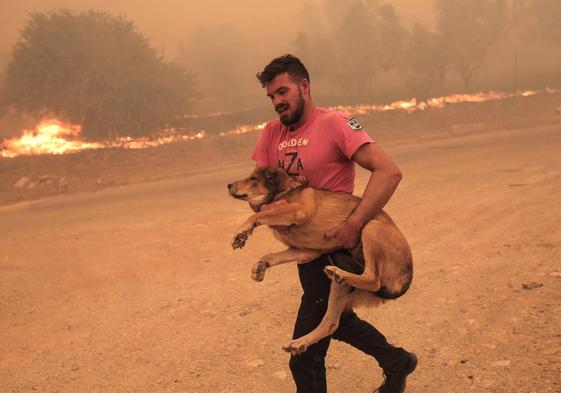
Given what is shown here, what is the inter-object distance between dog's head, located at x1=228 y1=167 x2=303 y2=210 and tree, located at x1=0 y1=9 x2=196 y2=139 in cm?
3097

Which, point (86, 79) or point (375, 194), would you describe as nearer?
point (375, 194)

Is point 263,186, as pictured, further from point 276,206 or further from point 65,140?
point 65,140

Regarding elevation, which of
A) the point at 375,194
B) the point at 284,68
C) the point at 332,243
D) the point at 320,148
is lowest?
the point at 332,243

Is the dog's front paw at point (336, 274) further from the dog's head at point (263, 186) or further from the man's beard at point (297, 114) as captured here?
the man's beard at point (297, 114)

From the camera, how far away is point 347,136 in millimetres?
2752

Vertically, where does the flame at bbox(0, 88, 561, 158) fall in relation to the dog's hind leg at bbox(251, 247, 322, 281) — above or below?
above

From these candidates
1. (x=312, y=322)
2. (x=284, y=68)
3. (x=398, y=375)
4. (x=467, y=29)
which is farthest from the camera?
(x=467, y=29)

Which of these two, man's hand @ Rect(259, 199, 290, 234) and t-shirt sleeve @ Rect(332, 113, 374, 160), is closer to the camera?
t-shirt sleeve @ Rect(332, 113, 374, 160)

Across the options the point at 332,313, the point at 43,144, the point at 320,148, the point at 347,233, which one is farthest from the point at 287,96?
the point at 43,144

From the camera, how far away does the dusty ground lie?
4.16 meters

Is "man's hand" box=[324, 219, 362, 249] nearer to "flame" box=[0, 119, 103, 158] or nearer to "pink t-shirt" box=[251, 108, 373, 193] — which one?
"pink t-shirt" box=[251, 108, 373, 193]

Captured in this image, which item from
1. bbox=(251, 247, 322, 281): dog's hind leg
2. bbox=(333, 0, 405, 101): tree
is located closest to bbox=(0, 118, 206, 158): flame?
bbox=(333, 0, 405, 101): tree

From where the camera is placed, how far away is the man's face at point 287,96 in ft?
9.36

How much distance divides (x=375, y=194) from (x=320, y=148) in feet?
1.33
